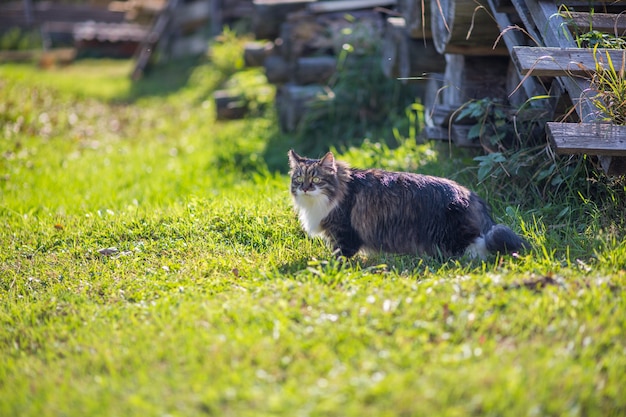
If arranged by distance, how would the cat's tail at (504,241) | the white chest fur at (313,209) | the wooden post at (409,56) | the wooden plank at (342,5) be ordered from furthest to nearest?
the wooden plank at (342,5), the wooden post at (409,56), the white chest fur at (313,209), the cat's tail at (504,241)

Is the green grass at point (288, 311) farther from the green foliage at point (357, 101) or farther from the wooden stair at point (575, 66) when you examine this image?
the green foliage at point (357, 101)

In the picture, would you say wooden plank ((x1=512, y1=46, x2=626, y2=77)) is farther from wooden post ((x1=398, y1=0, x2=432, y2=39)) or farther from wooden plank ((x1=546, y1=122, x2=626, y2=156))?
wooden post ((x1=398, y1=0, x2=432, y2=39))

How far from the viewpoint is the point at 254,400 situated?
9.78 feet

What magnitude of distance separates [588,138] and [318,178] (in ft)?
6.19

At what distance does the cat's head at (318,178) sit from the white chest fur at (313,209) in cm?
3

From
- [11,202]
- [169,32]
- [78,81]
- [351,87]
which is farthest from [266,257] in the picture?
[169,32]

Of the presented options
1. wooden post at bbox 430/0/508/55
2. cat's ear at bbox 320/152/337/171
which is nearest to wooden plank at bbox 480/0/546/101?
wooden post at bbox 430/0/508/55

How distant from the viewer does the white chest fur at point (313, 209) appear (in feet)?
16.2

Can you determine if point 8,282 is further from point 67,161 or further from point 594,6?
point 594,6

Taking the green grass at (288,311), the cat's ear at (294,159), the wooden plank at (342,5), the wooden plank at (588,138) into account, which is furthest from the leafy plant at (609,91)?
the wooden plank at (342,5)

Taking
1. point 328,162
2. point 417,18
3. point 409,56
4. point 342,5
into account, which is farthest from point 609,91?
point 342,5

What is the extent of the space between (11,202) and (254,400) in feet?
15.1

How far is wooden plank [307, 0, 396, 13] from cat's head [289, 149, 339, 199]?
178 inches

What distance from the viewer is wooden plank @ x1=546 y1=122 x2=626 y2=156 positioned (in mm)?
4082
